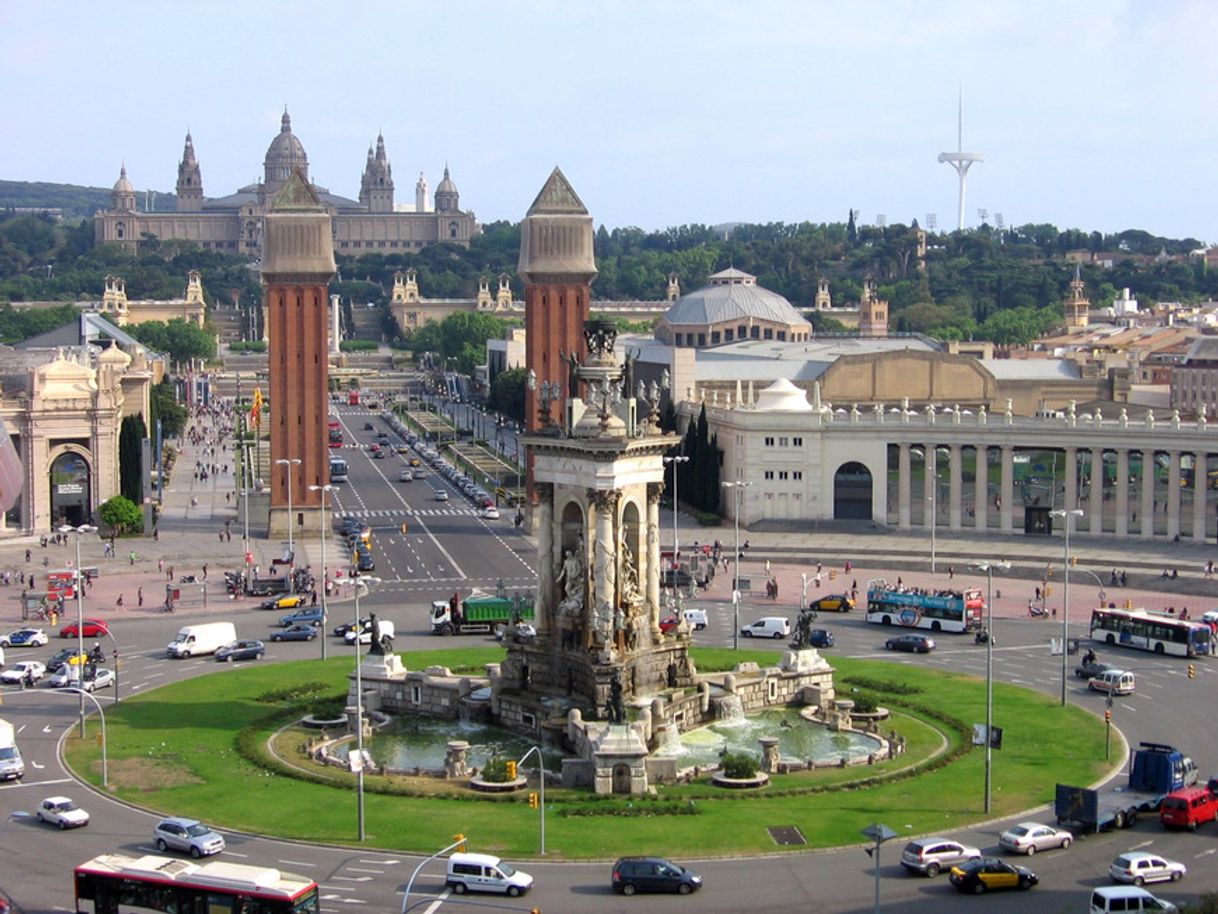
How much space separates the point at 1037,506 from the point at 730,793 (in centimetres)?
6702

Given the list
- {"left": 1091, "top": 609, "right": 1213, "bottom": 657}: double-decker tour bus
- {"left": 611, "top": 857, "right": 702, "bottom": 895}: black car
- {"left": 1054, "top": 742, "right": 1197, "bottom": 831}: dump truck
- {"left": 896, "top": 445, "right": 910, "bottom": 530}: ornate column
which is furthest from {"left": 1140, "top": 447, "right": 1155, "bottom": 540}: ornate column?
{"left": 611, "top": 857, "right": 702, "bottom": 895}: black car

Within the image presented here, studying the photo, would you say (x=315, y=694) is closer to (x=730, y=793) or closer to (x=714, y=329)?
(x=730, y=793)

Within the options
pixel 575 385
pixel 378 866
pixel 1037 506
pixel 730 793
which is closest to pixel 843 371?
pixel 1037 506

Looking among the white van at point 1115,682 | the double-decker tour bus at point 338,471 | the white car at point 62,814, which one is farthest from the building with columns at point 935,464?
the white car at point 62,814

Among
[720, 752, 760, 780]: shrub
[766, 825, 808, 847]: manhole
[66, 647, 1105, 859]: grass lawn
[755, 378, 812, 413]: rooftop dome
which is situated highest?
[755, 378, 812, 413]: rooftop dome

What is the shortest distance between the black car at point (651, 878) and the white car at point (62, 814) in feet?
53.9

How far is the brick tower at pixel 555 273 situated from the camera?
132500mm

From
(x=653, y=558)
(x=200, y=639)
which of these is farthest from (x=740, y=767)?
(x=200, y=639)

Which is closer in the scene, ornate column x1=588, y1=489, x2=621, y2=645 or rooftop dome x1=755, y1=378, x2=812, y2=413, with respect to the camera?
ornate column x1=588, y1=489, x2=621, y2=645

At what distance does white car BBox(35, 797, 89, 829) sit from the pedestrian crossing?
76071 millimetres

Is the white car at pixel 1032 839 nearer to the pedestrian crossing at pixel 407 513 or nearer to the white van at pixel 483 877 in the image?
the white van at pixel 483 877

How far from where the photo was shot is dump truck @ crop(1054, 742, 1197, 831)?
178 ft

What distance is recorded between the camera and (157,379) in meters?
186

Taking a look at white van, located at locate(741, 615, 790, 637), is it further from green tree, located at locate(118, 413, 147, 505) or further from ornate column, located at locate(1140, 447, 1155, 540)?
green tree, located at locate(118, 413, 147, 505)
